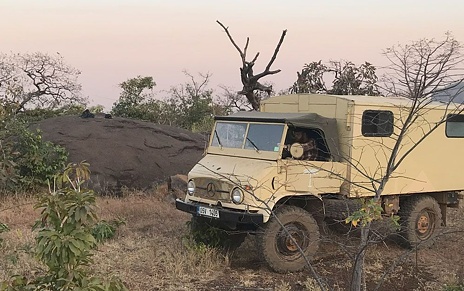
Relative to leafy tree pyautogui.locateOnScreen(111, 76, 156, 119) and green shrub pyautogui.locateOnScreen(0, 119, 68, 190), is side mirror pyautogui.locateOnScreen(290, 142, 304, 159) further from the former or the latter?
leafy tree pyautogui.locateOnScreen(111, 76, 156, 119)

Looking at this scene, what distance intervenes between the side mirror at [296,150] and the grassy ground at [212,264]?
1.22 meters

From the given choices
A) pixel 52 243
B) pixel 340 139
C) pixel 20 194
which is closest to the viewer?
pixel 52 243

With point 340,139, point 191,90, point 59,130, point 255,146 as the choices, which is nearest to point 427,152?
point 340,139

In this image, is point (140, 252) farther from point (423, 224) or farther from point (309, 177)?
point (423, 224)

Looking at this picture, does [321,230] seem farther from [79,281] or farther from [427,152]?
[79,281]

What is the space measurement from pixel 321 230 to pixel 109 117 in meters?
8.25

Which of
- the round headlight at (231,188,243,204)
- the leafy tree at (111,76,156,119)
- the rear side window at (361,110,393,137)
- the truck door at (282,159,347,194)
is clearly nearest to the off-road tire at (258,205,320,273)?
the truck door at (282,159,347,194)

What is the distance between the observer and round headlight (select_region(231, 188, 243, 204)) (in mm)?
7406

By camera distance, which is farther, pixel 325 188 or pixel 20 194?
pixel 20 194

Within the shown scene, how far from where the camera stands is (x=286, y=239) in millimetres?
7520

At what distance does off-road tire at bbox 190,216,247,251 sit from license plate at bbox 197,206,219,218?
1.11 feet

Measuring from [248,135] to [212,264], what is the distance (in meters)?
1.83

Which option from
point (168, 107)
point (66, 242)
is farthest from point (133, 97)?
point (66, 242)

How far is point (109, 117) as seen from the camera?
15.2m
